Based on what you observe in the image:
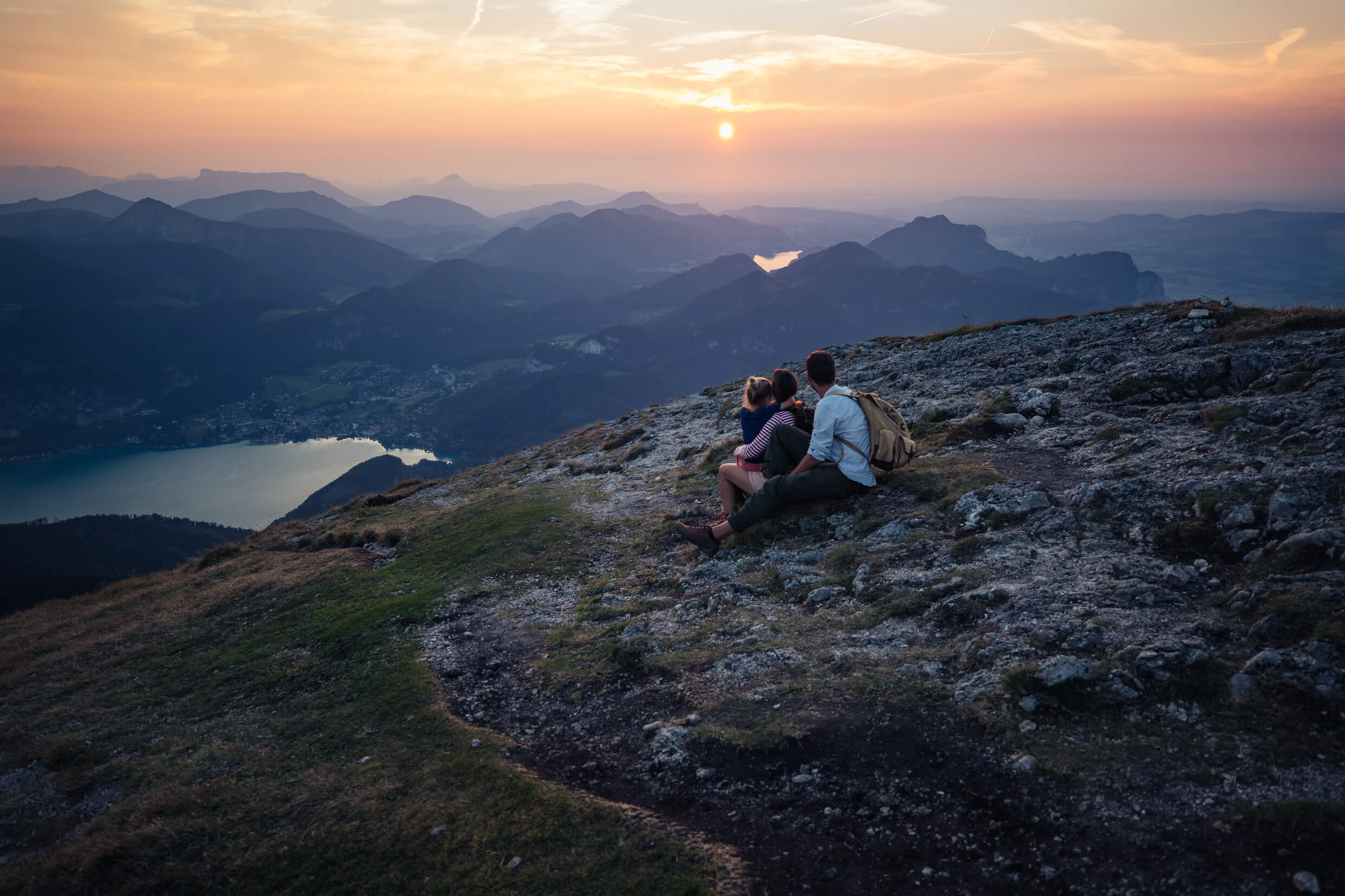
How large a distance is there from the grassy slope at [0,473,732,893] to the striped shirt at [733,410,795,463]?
245 inches

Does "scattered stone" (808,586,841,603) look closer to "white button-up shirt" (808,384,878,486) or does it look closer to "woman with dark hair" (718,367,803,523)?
"white button-up shirt" (808,384,878,486)

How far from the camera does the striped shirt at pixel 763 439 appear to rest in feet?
48.5

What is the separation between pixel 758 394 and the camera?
15.2 metres

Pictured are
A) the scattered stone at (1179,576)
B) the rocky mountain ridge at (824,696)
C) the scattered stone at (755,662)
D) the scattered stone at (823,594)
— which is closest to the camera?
the rocky mountain ridge at (824,696)

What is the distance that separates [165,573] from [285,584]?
42.9 feet

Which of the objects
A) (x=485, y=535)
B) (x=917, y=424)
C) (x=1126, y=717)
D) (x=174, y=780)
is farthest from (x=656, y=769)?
(x=917, y=424)

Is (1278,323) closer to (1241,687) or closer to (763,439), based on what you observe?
(763,439)

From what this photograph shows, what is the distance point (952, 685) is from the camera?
8.32 m

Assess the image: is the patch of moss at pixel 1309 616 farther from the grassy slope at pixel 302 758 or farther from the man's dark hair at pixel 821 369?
the man's dark hair at pixel 821 369

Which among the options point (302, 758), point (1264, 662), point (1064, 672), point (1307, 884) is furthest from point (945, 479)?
point (302, 758)

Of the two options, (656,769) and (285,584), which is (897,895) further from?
(285,584)

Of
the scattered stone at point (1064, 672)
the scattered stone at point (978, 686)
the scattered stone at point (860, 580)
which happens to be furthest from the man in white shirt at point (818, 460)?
the scattered stone at point (1064, 672)

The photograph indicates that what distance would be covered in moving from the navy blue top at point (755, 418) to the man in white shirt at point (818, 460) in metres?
0.70

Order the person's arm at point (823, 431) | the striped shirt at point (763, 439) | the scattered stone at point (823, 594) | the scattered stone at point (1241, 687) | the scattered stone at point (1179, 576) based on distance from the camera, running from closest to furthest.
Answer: the scattered stone at point (1241, 687), the scattered stone at point (1179, 576), the scattered stone at point (823, 594), the person's arm at point (823, 431), the striped shirt at point (763, 439)
